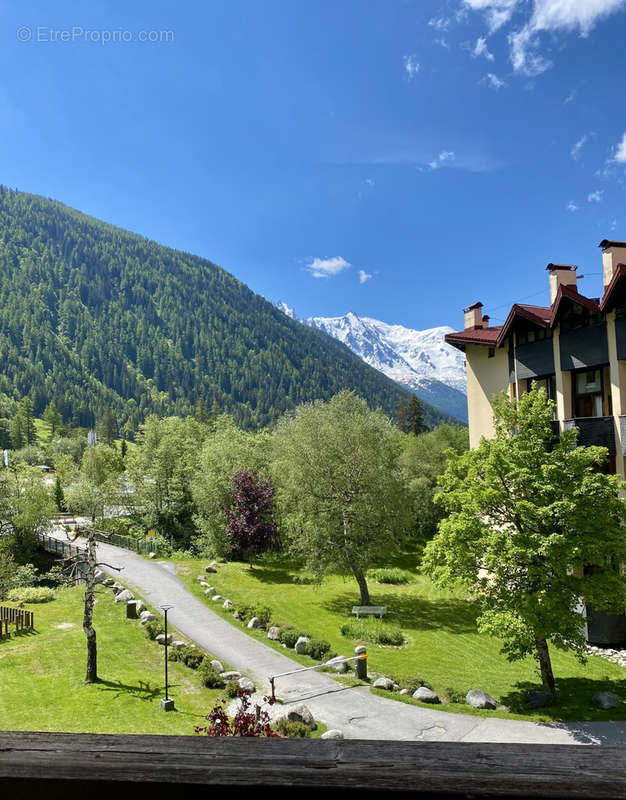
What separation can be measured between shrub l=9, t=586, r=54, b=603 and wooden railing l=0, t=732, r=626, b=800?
131 ft

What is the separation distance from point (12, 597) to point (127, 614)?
10.2m

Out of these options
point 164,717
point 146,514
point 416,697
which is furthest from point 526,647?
point 146,514

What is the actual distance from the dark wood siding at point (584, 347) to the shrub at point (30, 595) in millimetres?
A: 35037

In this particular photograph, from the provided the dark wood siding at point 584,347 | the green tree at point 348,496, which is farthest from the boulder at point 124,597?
the dark wood siding at point 584,347

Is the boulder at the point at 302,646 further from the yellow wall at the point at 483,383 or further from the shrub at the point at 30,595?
the shrub at the point at 30,595

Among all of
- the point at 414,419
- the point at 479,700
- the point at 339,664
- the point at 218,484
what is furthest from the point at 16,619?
the point at 414,419

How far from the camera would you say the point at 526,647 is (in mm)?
18484

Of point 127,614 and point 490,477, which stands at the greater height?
point 490,477

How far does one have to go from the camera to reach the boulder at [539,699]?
1966cm

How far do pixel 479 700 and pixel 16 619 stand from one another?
24313 millimetres

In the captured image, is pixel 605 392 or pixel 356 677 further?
pixel 605 392

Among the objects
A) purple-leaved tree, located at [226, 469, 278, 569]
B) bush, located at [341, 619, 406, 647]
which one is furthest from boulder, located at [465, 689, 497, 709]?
purple-leaved tree, located at [226, 469, 278, 569]

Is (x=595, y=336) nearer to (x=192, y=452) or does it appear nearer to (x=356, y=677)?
(x=356, y=677)

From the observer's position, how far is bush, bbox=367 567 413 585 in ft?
135
